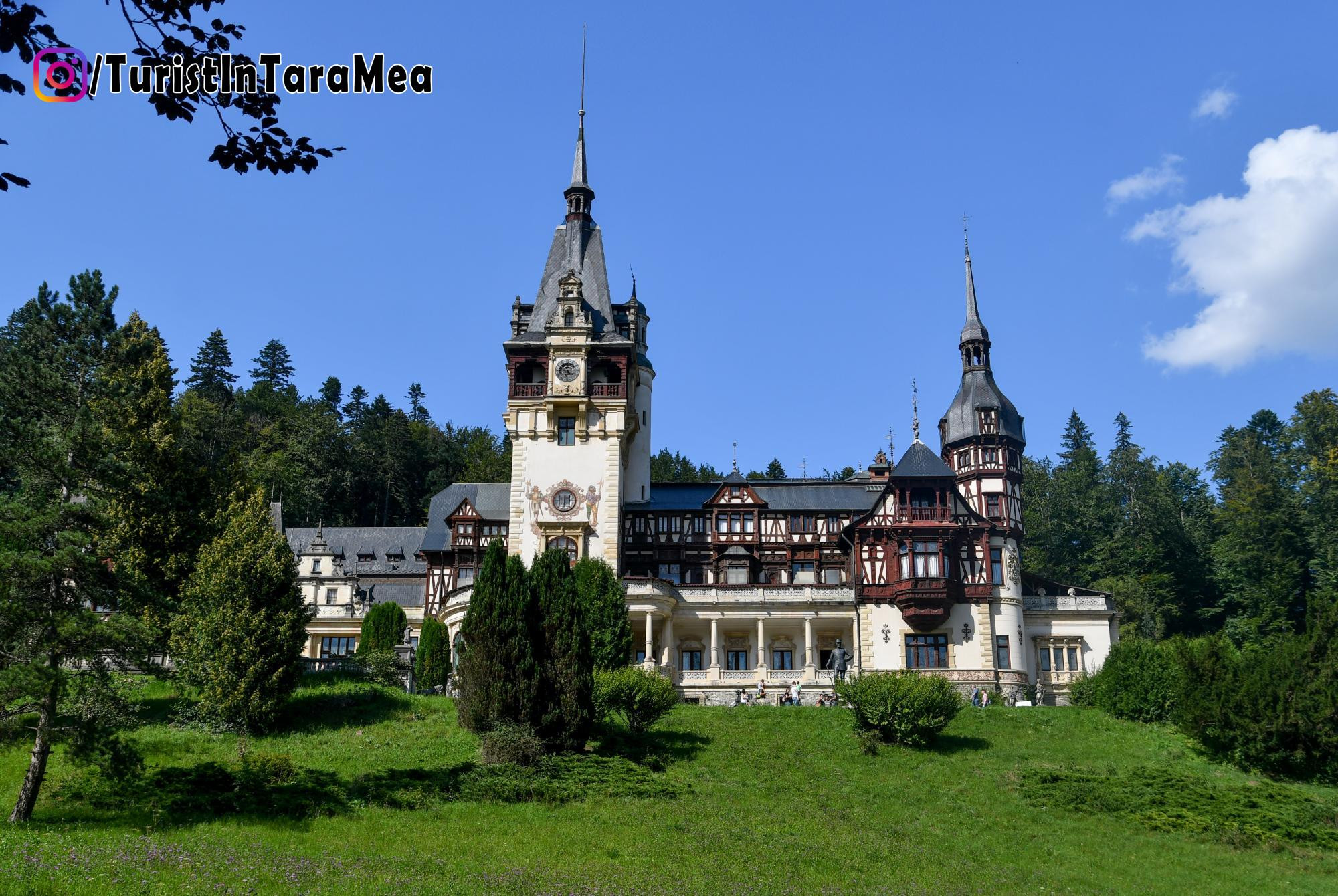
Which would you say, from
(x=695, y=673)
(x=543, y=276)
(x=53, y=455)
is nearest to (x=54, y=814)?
(x=53, y=455)

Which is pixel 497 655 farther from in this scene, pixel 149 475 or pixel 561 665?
pixel 149 475

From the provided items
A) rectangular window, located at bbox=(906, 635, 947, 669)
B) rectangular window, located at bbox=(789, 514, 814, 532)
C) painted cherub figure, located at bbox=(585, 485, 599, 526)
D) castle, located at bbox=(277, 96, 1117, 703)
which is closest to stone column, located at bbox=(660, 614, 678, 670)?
castle, located at bbox=(277, 96, 1117, 703)

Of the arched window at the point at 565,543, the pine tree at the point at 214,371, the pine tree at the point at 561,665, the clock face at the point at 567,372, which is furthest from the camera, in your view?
the pine tree at the point at 214,371

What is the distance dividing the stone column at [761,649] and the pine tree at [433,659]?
14846 mm

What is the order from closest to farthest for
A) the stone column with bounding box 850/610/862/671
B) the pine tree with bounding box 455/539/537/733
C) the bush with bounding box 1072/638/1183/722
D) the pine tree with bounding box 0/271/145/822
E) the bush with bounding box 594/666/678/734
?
the pine tree with bounding box 0/271/145/822 < the pine tree with bounding box 455/539/537/733 < the bush with bounding box 594/666/678/734 < the bush with bounding box 1072/638/1183/722 < the stone column with bounding box 850/610/862/671

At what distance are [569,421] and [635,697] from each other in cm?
2421

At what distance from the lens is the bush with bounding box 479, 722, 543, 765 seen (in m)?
32.9

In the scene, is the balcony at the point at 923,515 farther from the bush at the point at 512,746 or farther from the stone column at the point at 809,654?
the bush at the point at 512,746

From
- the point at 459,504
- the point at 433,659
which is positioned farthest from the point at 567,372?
the point at 433,659

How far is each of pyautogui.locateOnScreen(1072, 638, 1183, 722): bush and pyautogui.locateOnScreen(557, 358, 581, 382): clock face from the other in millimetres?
29070

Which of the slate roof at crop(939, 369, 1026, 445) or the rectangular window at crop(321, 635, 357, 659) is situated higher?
the slate roof at crop(939, 369, 1026, 445)

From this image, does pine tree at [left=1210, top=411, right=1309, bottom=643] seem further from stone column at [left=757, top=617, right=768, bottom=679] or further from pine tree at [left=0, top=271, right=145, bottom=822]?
pine tree at [left=0, top=271, right=145, bottom=822]

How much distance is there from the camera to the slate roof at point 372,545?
72.6 meters

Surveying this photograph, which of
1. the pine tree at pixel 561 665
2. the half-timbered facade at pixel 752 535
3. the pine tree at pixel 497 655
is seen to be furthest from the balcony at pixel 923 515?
the pine tree at pixel 497 655
